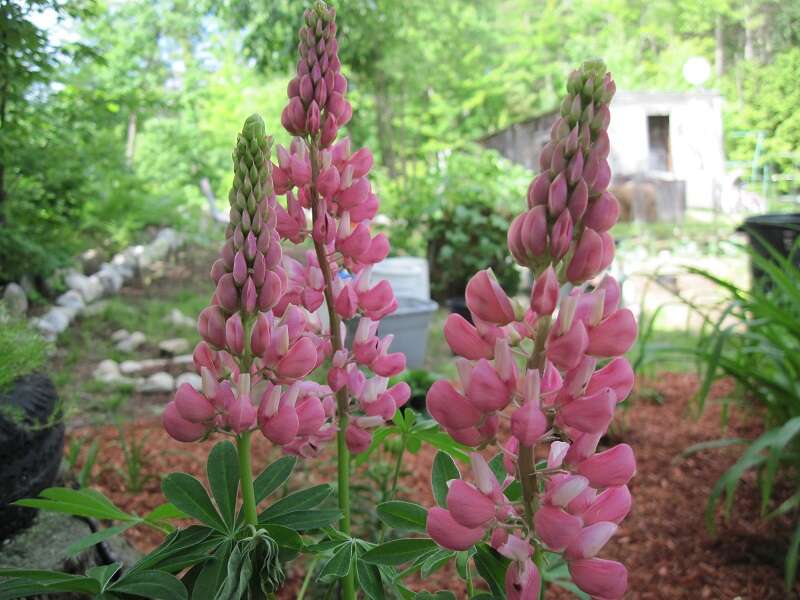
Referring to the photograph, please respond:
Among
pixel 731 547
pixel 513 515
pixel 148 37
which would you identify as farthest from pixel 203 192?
pixel 513 515

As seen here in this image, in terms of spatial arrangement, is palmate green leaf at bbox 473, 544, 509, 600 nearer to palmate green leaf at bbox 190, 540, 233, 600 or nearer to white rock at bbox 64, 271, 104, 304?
palmate green leaf at bbox 190, 540, 233, 600

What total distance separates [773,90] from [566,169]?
5.58 m

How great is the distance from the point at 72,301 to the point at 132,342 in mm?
705

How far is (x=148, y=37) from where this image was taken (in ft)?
40.0

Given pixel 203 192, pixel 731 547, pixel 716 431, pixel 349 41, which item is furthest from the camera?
pixel 203 192

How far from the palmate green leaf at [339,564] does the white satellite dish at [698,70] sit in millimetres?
6495

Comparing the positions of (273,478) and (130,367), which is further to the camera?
(130,367)

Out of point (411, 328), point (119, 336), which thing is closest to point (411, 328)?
point (411, 328)

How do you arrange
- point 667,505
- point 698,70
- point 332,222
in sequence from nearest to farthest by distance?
point 332,222, point 667,505, point 698,70

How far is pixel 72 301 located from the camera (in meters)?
4.57

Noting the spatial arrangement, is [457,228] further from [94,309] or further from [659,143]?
[659,143]

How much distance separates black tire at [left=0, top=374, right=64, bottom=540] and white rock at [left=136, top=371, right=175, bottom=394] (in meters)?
2.11

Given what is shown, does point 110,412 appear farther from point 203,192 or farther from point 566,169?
point 203,192

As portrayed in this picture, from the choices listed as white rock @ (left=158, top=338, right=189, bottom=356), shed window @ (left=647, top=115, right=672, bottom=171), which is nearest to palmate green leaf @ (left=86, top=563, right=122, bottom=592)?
white rock @ (left=158, top=338, right=189, bottom=356)
